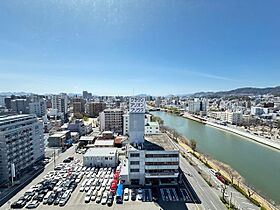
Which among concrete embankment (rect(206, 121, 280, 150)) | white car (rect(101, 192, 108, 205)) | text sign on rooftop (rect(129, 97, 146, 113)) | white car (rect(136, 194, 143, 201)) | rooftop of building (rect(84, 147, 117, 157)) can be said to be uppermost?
text sign on rooftop (rect(129, 97, 146, 113))

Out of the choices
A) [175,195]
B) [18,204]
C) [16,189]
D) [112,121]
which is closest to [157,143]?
[175,195]

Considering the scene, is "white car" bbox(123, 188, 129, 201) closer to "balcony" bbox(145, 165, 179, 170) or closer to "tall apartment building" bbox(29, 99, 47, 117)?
"balcony" bbox(145, 165, 179, 170)

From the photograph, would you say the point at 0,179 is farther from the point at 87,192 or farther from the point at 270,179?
the point at 270,179

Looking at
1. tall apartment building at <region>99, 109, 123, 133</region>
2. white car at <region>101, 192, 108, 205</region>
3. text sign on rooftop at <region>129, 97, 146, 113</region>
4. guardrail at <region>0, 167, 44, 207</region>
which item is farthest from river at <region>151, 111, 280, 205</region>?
guardrail at <region>0, 167, 44, 207</region>

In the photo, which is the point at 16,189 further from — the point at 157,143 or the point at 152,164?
the point at 157,143

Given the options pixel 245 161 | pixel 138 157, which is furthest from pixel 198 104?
pixel 138 157
